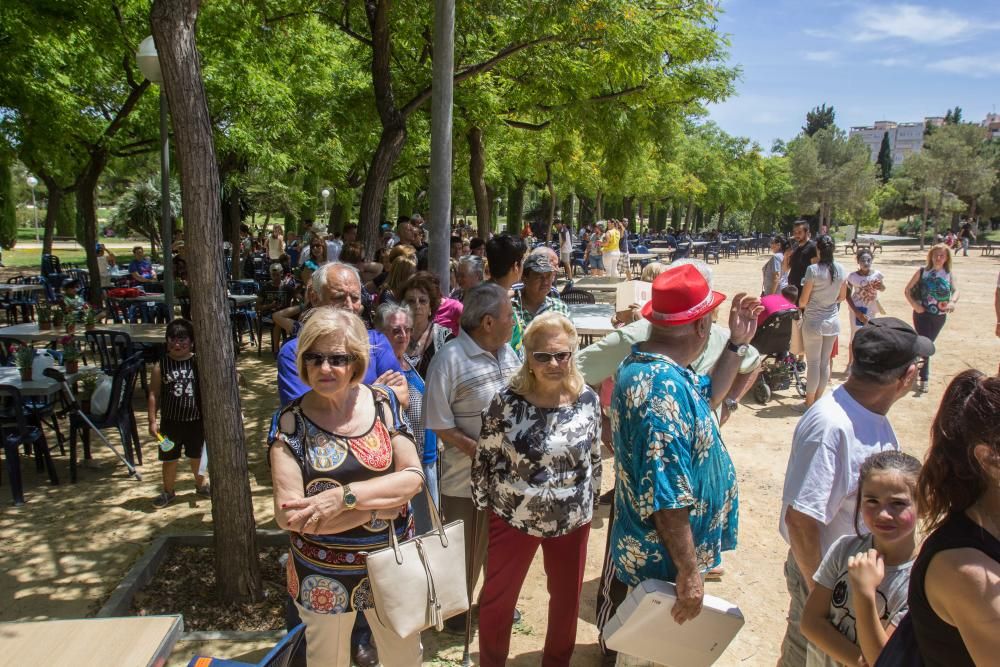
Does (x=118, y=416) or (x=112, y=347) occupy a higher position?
(x=112, y=347)

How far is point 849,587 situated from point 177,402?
15.2ft

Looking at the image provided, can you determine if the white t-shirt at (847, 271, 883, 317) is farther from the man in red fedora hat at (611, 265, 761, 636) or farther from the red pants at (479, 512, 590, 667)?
the red pants at (479, 512, 590, 667)

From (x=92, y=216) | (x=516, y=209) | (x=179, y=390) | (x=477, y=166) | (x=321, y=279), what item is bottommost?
(x=179, y=390)

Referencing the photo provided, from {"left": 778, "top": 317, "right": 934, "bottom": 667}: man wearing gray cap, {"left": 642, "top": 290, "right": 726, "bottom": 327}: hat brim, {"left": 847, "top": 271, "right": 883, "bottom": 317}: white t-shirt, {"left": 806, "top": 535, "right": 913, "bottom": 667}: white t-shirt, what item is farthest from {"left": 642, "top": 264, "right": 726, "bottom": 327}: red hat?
{"left": 847, "top": 271, "right": 883, "bottom": 317}: white t-shirt

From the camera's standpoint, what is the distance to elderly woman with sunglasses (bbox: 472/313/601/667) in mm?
2797

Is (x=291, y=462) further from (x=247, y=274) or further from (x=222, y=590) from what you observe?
(x=247, y=274)

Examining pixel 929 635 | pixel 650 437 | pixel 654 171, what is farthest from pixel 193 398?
pixel 654 171

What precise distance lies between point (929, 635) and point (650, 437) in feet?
3.24

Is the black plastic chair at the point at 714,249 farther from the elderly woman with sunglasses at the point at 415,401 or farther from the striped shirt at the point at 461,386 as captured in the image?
the striped shirt at the point at 461,386

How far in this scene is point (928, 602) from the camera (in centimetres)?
153

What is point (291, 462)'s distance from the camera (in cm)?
253

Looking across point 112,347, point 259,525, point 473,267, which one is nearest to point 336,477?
point 259,525

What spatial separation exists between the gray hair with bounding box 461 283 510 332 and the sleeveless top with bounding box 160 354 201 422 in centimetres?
272

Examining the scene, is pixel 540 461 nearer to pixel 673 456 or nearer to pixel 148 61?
pixel 673 456
